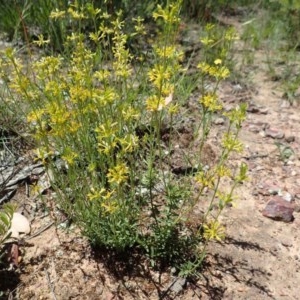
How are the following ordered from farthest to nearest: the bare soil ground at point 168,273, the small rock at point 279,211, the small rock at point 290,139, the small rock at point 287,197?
the small rock at point 290,139 < the small rock at point 287,197 < the small rock at point 279,211 < the bare soil ground at point 168,273

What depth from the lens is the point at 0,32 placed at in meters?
4.43

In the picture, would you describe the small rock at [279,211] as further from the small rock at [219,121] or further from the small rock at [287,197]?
the small rock at [219,121]

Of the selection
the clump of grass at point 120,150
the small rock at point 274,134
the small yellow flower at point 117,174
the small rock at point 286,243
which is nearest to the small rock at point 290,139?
the small rock at point 274,134

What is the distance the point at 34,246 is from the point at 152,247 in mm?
723

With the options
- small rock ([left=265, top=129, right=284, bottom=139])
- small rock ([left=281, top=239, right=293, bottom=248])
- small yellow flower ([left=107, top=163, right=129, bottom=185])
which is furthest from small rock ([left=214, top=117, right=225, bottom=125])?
small yellow flower ([left=107, top=163, right=129, bottom=185])

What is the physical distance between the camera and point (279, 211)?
289 centimetres

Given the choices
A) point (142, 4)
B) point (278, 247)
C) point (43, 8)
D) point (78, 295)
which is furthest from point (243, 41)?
point (78, 295)

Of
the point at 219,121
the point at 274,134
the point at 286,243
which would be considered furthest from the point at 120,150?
the point at 274,134

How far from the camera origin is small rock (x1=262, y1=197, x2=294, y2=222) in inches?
113

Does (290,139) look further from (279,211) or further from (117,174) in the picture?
(117,174)

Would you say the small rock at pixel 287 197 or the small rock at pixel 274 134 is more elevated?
the small rock at pixel 274 134

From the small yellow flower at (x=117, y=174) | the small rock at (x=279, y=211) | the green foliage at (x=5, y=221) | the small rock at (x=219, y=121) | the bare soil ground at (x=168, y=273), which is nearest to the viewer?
the small yellow flower at (x=117, y=174)

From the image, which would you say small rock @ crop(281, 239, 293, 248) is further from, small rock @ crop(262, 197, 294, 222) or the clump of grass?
the clump of grass

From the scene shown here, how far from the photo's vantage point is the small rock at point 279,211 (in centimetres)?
287
